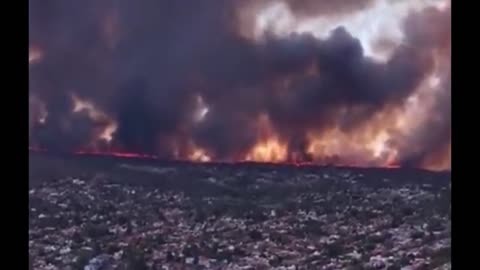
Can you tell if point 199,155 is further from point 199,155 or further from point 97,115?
point 97,115

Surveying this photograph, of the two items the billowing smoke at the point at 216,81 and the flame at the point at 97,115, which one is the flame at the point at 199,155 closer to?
the billowing smoke at the point at 216,81

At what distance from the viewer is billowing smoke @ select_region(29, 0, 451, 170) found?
142cm

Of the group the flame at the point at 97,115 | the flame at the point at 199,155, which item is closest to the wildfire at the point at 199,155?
the flame at the point at 199,155

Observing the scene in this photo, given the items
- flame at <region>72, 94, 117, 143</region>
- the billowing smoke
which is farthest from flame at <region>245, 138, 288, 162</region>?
flame at <region>72, 94, 117, 143</region>

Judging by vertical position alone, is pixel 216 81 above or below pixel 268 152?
above

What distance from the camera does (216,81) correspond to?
1.43 metres

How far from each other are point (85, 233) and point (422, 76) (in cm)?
70

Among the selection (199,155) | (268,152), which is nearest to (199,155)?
(199,155)

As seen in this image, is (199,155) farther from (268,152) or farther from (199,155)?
(268,152)

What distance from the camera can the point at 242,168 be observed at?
143 centimetres

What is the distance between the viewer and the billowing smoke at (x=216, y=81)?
55.9 inches

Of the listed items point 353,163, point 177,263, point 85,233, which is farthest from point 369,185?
point 85,233

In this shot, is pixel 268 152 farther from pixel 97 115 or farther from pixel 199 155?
pixel 97 115

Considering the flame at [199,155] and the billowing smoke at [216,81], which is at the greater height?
the billowing smoke at [216,81]
